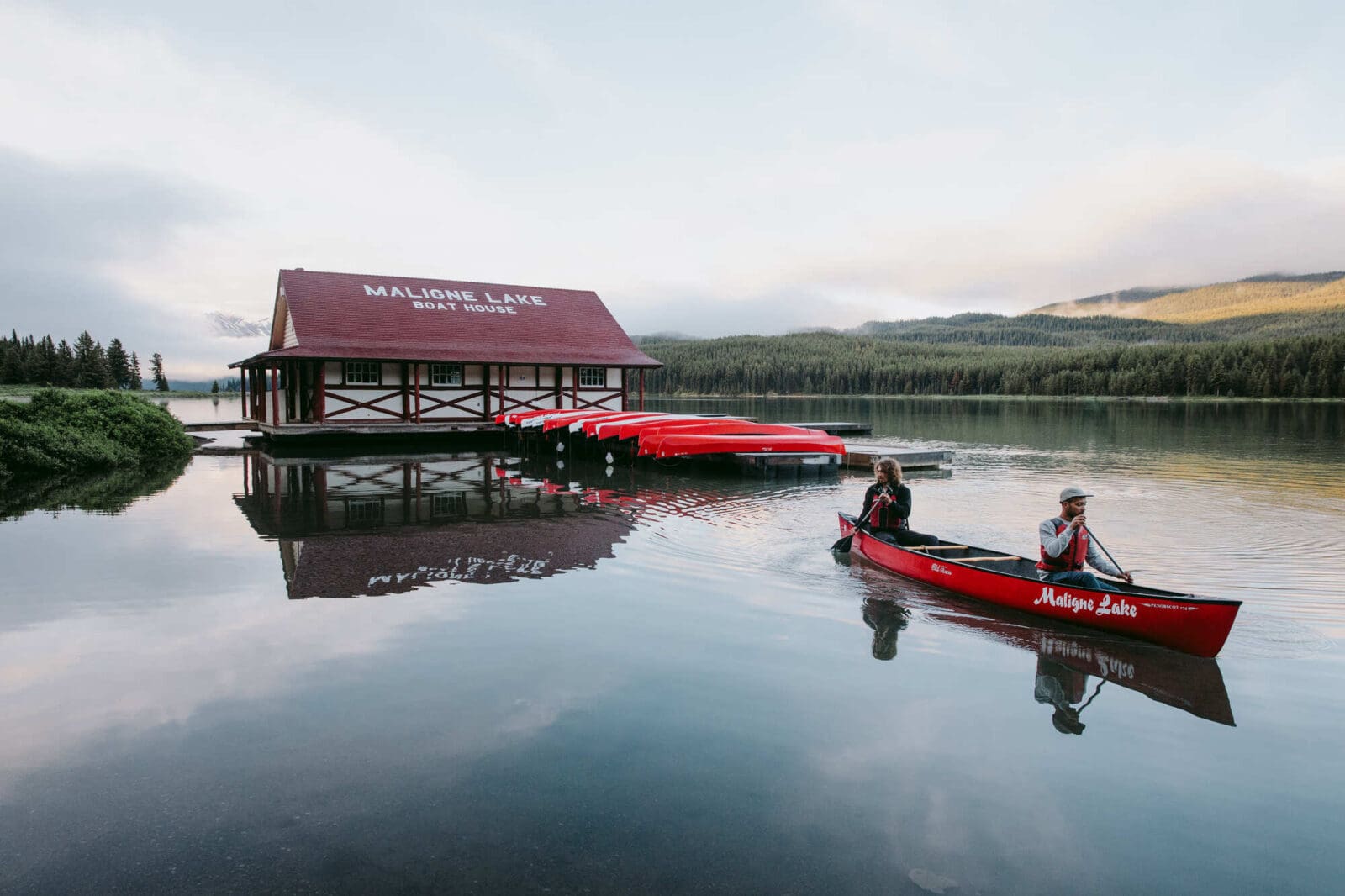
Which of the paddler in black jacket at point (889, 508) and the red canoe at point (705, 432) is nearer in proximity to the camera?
the paddler in black jacket at point (889, 508)

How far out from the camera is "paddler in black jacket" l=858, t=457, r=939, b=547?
37.7ft

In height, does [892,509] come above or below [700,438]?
below

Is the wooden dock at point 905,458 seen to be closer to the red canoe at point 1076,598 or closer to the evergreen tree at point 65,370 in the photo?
the red canoe at point 1076,598

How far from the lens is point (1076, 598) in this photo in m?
8.30

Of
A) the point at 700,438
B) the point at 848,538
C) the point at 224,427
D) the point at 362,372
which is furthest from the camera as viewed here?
the point at 224,427

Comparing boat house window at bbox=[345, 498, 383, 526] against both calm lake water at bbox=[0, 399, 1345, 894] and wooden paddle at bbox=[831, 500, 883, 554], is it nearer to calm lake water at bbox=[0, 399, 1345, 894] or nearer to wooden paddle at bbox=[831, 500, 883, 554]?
calm lake water at bbox=[0, 399, 1345, 894]

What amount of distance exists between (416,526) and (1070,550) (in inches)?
402

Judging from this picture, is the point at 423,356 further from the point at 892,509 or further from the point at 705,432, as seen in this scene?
the point at 892,509

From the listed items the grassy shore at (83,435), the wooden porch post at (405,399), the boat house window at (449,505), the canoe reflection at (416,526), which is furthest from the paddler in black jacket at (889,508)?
the wooden porch post at (405,399)

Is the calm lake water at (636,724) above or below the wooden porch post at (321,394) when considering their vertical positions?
below

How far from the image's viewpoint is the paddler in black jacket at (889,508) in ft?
37.7

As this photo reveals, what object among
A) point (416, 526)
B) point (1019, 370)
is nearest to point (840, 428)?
point (416, 526)

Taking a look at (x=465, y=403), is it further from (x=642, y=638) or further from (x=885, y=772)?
(x=885, y=772)

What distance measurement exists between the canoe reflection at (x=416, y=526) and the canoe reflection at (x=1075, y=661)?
14.7 feet
